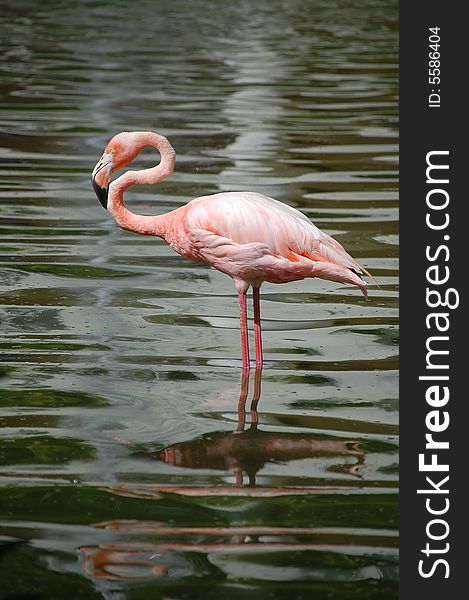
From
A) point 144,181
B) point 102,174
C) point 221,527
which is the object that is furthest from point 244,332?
point 221,527

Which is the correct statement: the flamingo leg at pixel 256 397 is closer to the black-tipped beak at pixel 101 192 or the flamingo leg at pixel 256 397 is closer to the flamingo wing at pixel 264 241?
the flamingo wing at pixel 264 241

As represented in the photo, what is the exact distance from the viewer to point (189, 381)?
6570mm

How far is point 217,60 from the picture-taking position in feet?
65.7

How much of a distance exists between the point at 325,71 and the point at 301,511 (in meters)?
14.7

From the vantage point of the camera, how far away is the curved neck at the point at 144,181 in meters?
6.89

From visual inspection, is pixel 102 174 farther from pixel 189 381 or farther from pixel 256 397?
pixel 256 397

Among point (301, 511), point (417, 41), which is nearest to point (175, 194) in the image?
point (417, 41)

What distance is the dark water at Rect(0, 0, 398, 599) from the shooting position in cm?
466

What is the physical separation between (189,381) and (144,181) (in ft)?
3.68

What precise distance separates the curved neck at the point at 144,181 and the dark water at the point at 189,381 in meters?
0.66

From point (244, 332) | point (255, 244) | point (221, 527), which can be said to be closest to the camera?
point (221, 527)

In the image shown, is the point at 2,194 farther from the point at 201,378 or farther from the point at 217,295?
the point at 201,378

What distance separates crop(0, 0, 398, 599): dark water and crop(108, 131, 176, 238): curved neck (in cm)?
66

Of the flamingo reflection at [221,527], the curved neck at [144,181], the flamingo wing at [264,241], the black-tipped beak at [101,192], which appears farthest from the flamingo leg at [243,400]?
the black-tipped beak at [101,192]
